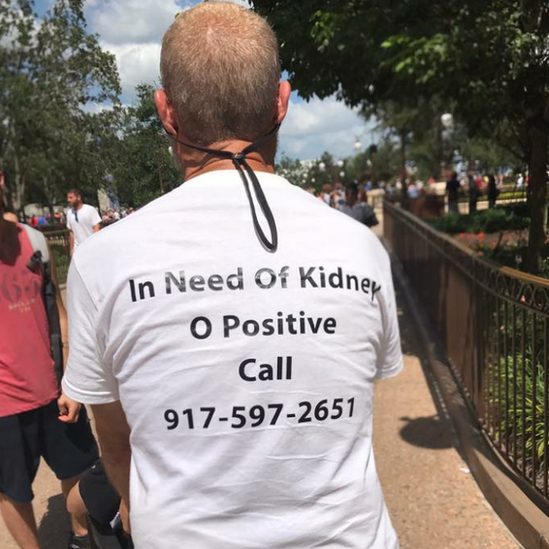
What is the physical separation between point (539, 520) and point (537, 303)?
109 centimetres

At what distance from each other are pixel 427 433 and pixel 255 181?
4156 mm

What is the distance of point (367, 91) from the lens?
8250mm

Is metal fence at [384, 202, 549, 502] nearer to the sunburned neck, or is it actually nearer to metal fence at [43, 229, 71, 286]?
the sunburned neck

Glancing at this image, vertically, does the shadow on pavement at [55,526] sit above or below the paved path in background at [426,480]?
below

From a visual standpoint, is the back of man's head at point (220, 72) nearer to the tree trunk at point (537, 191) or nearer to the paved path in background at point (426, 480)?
the paved path in background at point (426, 480)

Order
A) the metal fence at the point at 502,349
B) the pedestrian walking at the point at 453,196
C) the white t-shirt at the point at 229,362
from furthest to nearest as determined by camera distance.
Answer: the pedestrian walking at the point at 453,196 < the metal fence at the point at 502,349 < the white t-shirt at the point at 229,362

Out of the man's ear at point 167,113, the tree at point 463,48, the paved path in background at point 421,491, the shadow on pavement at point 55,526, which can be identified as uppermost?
the tree at point 463,48

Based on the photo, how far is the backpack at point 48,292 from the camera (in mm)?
2891

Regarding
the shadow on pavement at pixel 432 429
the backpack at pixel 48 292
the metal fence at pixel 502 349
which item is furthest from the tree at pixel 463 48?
the backpack at pixel 48 292

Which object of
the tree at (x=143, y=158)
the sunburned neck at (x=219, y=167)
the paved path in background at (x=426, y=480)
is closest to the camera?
the sunburned neck at (x=219, y=167)

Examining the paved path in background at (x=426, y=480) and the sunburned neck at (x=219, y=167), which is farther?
the paved path in background at (x=426, y=480)

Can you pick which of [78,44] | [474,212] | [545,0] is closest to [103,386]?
[78,44]

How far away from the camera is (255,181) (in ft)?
4.15

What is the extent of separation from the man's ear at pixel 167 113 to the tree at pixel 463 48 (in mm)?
3236
